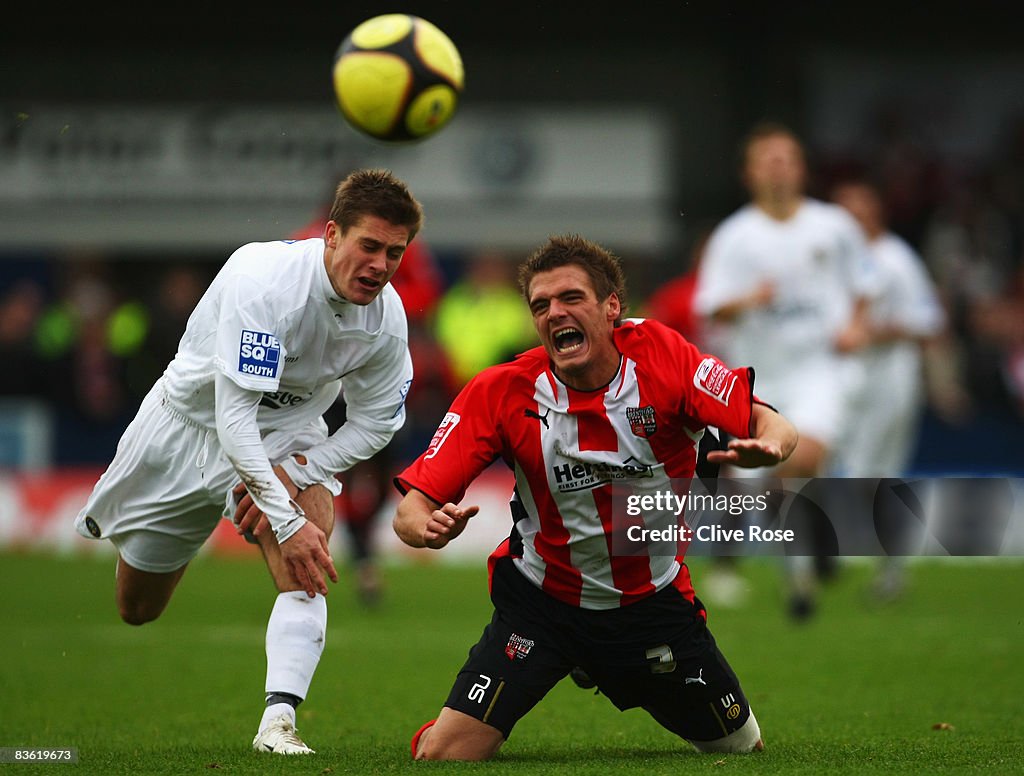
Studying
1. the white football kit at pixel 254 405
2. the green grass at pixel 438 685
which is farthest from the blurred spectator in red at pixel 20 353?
the white football kit at pixel 254 405

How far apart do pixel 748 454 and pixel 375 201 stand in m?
1.56

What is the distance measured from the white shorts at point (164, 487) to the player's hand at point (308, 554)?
57 centimetres

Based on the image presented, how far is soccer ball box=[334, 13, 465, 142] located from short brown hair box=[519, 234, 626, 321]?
1.35m

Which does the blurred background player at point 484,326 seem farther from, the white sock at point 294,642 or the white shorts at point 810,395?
the white sock at point 294,642

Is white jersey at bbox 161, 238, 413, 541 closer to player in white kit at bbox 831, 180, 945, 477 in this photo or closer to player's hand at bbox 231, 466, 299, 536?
player's hand at bbox 231, 466, 299, 536

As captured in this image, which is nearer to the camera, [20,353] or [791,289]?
[791,289]

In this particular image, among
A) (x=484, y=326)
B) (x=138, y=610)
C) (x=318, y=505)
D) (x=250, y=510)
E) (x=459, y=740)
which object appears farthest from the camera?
(x=484, y=326)

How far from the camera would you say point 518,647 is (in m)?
5.35

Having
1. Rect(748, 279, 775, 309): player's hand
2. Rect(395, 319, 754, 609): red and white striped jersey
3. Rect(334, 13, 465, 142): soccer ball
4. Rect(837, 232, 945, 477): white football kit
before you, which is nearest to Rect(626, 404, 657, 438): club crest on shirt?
Rect(395, 319, 754, 609): red and white striped jersey

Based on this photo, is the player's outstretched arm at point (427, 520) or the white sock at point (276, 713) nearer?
the player's outstretched arm at point (427, 520)

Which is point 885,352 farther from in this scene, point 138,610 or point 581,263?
point 581,263

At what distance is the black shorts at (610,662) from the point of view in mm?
5305

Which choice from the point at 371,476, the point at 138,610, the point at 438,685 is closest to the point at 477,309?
the point at 371,476

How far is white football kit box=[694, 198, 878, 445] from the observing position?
1005 cm
